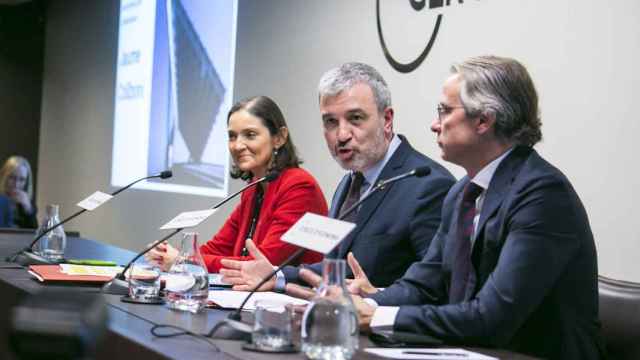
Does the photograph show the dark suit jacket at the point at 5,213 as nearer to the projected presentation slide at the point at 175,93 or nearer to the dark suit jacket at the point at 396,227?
the projected presentation slide at the point at 175,93

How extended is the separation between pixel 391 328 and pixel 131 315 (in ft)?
2.00

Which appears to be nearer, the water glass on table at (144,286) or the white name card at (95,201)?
the water glass on table at (144,286)

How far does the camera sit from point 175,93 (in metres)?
6.18

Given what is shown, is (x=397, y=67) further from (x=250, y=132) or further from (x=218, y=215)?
(x=218, y=215)

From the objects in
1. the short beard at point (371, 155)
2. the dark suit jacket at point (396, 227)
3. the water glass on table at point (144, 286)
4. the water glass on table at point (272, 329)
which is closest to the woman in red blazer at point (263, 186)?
the short beard at point (371, 155)

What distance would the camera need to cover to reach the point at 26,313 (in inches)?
24.0

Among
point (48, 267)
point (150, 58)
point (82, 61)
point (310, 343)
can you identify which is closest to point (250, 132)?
point (48, 267)

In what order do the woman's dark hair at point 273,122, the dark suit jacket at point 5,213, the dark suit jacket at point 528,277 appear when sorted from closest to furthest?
the dark suit jacket at point 528,277 < the woman's dark hair at point 273,122 < the dark suit jacket at point 5,213

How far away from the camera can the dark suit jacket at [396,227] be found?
2.45m

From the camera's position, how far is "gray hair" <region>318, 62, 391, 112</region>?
8.66 ft

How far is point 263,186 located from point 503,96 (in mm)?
→ 1414

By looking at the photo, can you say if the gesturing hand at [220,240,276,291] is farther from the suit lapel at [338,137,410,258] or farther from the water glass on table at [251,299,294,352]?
the water glass on table at [251,299,294,352]

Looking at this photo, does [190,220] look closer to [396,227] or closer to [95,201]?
[396,227]

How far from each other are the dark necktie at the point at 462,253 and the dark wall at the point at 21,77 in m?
7.81
